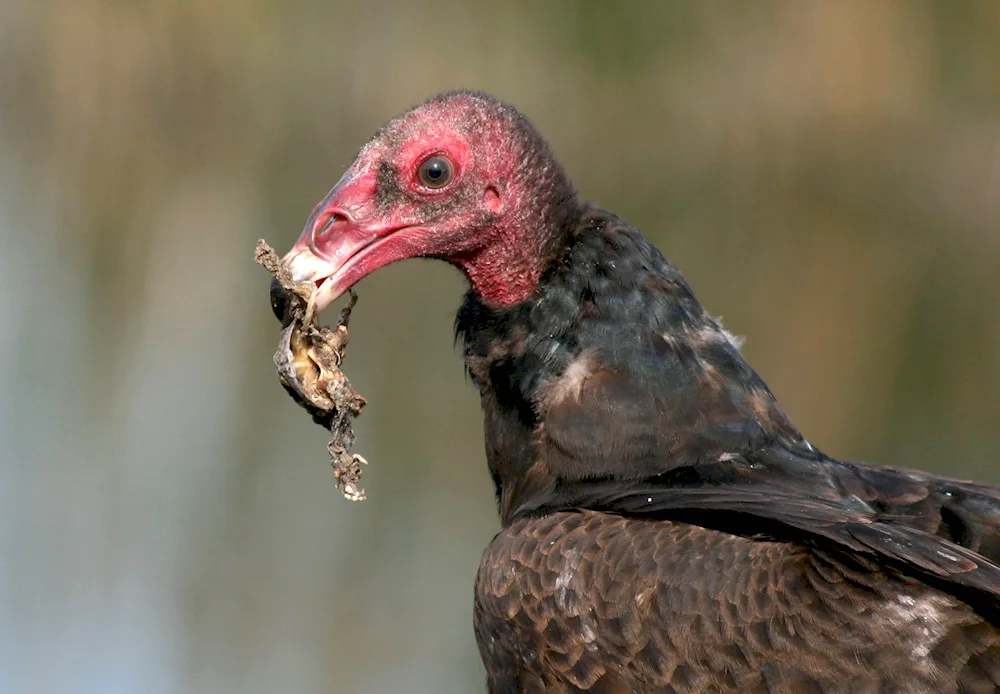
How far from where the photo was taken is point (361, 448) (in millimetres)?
7613

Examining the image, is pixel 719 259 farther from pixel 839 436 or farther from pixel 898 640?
pixel 898 640

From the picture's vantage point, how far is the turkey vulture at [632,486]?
2758 mm

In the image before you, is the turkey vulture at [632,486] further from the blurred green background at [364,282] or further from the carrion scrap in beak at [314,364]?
the blurred green background at [364,282]

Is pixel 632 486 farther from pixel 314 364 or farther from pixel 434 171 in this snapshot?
pixel 434 171

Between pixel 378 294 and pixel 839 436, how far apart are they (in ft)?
10.3

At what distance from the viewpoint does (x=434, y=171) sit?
3.58 meters

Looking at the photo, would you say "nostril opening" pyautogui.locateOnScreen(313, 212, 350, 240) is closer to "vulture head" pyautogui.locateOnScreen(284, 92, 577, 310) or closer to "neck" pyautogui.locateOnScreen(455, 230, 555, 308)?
"vulture head" pyautogui.locateOnScreen(284, 92, 577, 310)

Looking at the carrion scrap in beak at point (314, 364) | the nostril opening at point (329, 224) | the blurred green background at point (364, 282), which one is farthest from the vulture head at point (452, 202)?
the blurred green background at point (364, 282)

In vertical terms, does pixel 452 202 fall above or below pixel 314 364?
above

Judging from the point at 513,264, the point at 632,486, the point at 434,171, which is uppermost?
the point at 434,171

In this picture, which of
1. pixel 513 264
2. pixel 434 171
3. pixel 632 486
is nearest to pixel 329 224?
pixel 434 171

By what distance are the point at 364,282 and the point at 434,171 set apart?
564 cm

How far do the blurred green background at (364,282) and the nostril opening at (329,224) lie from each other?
3.53 m

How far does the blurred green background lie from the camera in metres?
6.96
